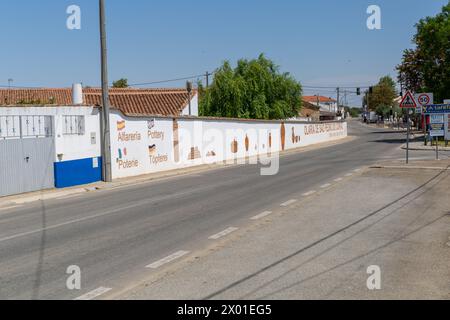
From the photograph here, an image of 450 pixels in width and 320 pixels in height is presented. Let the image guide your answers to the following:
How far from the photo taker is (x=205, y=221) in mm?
11117

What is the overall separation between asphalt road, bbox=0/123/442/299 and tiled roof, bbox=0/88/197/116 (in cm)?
2091

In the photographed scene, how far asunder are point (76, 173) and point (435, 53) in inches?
1463

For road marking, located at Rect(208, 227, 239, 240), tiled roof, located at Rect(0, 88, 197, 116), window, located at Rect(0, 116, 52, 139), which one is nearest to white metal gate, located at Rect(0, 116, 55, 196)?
window, located at Rect(0, 116, 52, 139)

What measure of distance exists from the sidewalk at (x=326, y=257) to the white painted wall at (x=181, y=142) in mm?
10790

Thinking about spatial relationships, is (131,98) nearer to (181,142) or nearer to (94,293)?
(181,142)

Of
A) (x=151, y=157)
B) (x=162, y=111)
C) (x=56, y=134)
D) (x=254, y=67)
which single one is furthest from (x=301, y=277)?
(x=254, y=67)

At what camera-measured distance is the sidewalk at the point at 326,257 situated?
6234 mm

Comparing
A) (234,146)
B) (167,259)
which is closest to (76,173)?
(167,259)

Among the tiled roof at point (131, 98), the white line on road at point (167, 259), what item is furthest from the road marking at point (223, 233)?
the tiled roof at point (131, 98)

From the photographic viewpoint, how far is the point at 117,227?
35.2 feet

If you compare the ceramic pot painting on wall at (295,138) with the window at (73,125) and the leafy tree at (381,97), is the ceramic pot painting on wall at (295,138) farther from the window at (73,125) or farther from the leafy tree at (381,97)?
the leafy tree at (381,97)

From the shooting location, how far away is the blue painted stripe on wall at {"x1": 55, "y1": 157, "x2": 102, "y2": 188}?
18.6m

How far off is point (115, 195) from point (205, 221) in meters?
6.12
